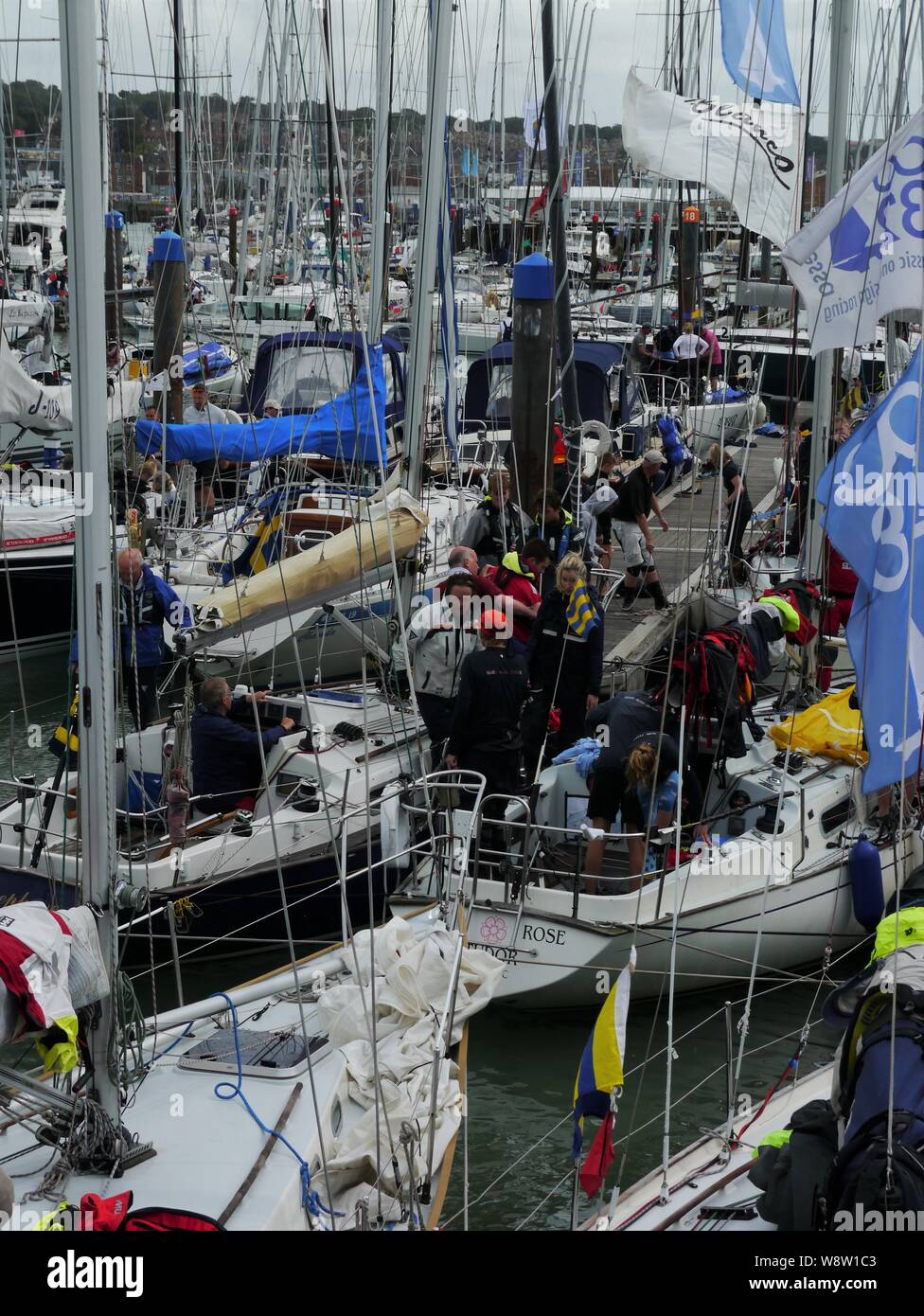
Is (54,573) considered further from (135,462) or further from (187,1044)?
(187,1044)

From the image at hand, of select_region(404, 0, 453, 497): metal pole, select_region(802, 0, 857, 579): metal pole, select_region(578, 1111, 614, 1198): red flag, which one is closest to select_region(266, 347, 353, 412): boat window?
select_region(404, 0, 453, 497): metal pole

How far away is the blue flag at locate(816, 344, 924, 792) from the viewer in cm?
530

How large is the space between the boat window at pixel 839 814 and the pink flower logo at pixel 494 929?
2.20 metres

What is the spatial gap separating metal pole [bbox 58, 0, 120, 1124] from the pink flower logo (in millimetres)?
3301

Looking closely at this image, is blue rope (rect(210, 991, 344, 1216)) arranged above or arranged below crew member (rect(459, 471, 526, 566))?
below

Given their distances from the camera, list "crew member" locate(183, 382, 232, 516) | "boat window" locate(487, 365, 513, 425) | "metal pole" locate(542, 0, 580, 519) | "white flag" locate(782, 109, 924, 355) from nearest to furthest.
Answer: "white flag" locate(782, 109, 924, 355)
"metal pole" locate(542, 0, 580, 519)
"crew member" locate(183, 382, 232, 516)
"boat window" locate(487, 365, 513, 425)

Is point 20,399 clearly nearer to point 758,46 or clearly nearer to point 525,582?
point 525,582

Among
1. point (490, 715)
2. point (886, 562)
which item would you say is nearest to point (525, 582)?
point (490, 715)

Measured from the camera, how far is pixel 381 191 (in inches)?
465

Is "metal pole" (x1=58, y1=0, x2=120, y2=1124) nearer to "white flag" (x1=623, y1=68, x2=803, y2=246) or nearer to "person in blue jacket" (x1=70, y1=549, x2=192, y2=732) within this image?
"person in blue jacket" (x1=70, y1=549, x2=192, y2=732)

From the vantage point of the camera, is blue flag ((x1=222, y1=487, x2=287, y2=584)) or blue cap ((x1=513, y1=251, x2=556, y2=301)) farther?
blue flag ((x1=222, y1=487, x2=287, y2=584))

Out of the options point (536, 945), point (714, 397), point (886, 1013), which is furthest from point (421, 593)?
point (714, 397)

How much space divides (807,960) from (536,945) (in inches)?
74.9
